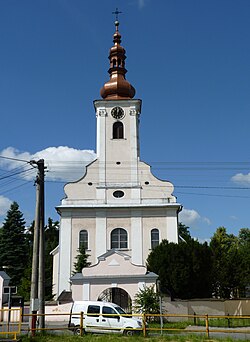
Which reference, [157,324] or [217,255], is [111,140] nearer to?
[217,255]

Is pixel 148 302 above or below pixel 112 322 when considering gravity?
above

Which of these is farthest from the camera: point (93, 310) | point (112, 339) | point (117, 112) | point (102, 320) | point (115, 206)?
point (117, 112)

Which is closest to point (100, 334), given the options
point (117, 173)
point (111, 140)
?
point (117, 173)

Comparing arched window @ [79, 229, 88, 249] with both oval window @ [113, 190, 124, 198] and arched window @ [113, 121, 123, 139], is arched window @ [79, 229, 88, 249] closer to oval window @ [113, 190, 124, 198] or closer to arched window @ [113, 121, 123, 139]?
oval window @ [113, 190, 124, 198]

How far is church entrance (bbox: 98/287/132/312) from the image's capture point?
2653 cm

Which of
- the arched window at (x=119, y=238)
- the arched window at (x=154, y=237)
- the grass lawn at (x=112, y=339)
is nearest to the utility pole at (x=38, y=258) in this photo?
the grass lawn at (x=112, y=339)

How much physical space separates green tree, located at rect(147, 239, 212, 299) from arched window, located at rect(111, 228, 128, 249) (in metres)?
3.45

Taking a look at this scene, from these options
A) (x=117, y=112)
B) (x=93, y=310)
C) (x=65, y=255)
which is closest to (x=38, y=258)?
(x=93, y=310)

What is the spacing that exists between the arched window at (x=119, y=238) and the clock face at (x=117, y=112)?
10.2 metres

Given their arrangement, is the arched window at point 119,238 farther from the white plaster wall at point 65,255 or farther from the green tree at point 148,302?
the green tree at point 148,302

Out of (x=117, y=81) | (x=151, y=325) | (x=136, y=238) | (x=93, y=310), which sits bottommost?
(x=151, y=325)

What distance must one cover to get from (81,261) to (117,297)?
507 centimetres

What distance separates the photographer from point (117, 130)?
3769 centimetres

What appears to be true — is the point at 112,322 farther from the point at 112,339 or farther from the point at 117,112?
the point at 117,112
